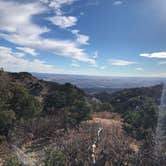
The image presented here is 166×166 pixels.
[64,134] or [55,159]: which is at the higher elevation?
[55,159]

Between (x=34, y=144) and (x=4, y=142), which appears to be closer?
(x=4, y=142)

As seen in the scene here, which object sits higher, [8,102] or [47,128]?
[8,102]

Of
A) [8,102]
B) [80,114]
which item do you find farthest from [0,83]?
[80,114]

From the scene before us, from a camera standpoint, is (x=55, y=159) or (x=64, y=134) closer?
(x=55, y=159)

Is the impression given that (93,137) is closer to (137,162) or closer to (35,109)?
(137,162)

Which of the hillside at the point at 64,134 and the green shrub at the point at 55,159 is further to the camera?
the hillside at the point at 64,134

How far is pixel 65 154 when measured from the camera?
315 inches

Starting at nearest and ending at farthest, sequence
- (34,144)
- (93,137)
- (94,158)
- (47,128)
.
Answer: (94,158) < (93,137) < (34,144) < (47,128)

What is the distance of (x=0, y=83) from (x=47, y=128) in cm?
331

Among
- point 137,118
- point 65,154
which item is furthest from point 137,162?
point 137,118

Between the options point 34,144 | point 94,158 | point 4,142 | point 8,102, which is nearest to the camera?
point 94,158

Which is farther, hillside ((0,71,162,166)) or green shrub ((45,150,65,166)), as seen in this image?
hillside ((0,71,162,166))

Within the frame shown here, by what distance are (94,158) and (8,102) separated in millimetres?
6850

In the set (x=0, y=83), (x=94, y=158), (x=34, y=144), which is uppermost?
(x=0, y=83)
